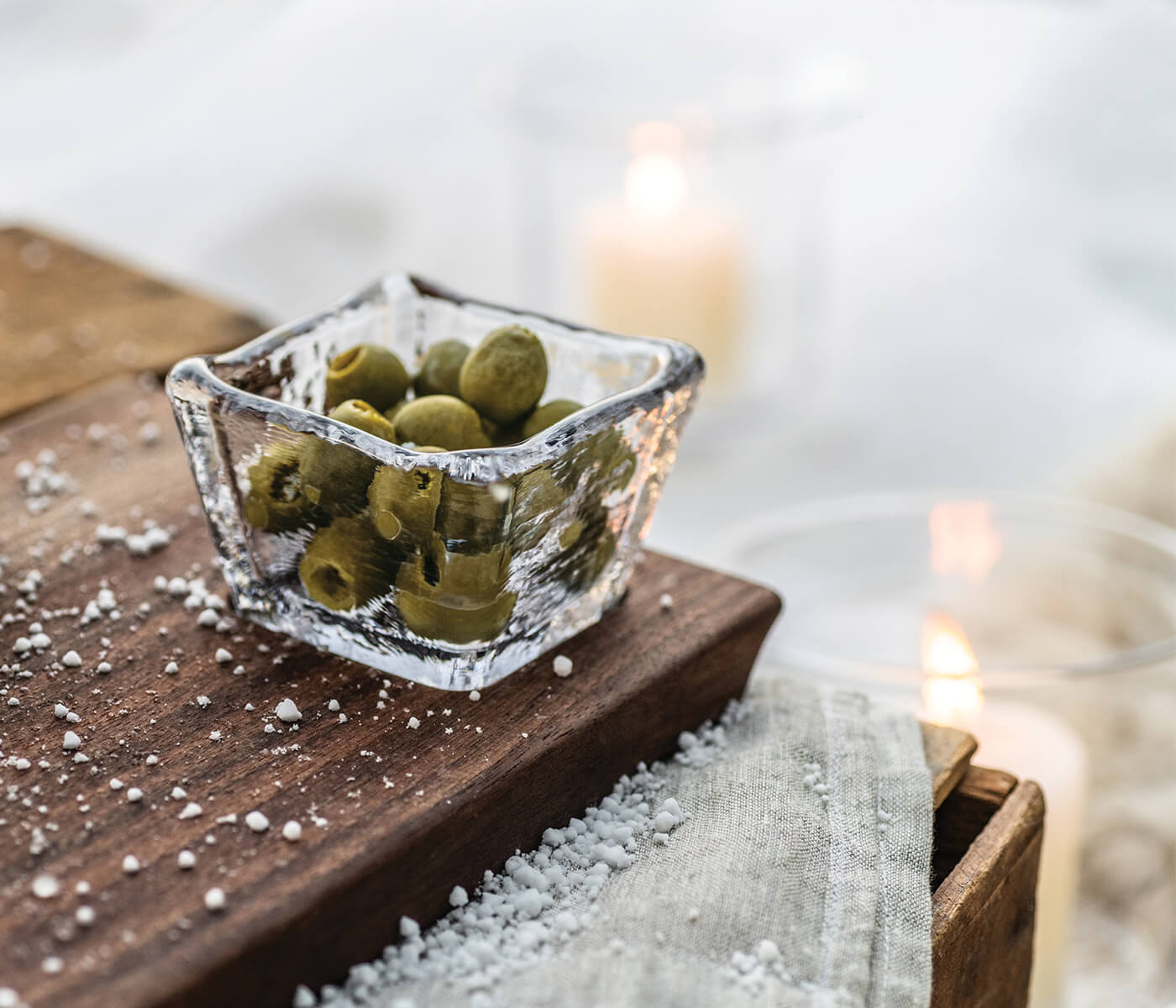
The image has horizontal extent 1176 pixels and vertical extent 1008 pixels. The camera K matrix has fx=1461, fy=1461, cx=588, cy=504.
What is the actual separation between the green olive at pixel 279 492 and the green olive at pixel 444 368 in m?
0.08

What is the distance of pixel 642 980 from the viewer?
40cm

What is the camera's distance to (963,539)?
870 mm

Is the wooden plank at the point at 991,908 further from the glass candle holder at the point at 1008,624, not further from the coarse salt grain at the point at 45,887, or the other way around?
the coarse salt grain at the point at 45,887

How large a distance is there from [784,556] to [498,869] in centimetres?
40

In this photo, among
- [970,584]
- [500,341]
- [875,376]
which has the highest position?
[500,341]

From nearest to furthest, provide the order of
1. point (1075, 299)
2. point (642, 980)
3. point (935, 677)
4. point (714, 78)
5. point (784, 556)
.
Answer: point (642, 980) < point (935, 677) < point (784, 556) < point (714, 78) < point (1075, 299)

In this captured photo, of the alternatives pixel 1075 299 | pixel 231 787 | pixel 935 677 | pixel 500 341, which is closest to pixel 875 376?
pixel 1075 299

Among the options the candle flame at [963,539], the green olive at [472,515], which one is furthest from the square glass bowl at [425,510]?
the candle flame at [963,539]

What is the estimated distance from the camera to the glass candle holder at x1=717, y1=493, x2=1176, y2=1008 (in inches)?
26.3

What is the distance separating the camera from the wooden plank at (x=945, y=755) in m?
0.51

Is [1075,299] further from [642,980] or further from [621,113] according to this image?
[642,980]

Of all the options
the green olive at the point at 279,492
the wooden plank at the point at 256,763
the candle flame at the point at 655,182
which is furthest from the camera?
the candle flame at the point at 655,182

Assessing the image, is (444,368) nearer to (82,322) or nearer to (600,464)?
(600,464)

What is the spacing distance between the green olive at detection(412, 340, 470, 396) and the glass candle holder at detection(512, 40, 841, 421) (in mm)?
862
